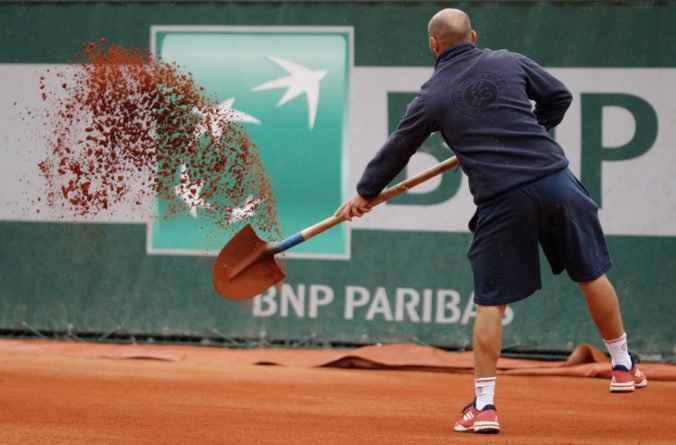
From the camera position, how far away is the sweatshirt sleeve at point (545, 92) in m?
4.67

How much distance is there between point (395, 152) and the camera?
4688 mm

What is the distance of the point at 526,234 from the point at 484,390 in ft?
2.17

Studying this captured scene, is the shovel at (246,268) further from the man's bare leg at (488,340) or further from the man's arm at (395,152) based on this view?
the man's bare leg at (488,340)

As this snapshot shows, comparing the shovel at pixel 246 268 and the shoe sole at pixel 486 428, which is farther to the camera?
the shovel at pixel 246 268

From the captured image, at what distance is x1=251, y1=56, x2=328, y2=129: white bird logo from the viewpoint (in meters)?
8.06

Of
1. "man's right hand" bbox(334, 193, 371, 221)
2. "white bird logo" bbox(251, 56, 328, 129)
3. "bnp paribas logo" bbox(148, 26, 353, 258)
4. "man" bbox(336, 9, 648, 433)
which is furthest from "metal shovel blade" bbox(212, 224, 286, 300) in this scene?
"white bird logo" bbox(251, 56, 328, 129)

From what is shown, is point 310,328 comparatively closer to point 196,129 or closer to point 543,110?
point 196,129

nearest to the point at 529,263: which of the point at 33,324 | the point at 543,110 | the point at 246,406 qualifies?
the point at 543,110

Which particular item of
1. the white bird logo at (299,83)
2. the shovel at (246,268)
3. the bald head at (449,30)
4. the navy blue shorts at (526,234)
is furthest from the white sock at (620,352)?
the white bird logo at (299,83)

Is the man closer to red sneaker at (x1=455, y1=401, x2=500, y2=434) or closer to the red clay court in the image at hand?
red sneaker at (x1=455, y1=401, x2=500, y2=434)

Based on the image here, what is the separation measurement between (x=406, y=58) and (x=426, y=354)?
2142 millimetres

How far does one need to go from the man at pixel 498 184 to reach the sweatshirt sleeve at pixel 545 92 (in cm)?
2

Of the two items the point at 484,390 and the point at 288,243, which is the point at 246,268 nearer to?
the point at 288,243

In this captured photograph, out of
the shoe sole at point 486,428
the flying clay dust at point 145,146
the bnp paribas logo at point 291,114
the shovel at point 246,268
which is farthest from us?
the bnp paribas logo at point 291,114
